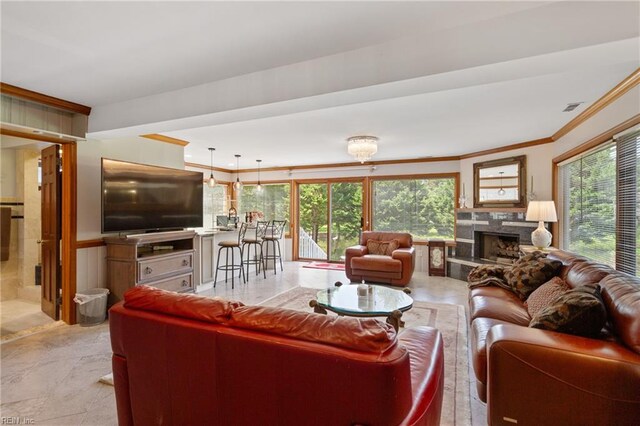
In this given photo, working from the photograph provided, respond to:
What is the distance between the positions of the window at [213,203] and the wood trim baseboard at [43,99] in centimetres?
468

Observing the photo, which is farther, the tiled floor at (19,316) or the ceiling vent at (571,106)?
the tiled floor at (19,316)

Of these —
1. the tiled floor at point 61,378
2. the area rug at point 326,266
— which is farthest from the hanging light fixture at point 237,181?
the tiled floor at point 61,378

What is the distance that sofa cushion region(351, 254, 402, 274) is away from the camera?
5145 millimetres

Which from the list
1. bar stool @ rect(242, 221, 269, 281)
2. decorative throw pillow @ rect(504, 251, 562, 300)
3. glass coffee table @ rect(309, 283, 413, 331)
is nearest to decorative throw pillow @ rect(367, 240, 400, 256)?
bar stool @ rect(242, 221, 269, 281)

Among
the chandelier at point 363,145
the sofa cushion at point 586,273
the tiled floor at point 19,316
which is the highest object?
the chandelier at point 363,145

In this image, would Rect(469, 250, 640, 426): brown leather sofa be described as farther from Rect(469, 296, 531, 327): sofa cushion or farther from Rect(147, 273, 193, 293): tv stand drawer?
Rect(147, 273, 193, 293): tv stand drawer

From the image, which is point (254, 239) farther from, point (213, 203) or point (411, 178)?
point (411, 178)

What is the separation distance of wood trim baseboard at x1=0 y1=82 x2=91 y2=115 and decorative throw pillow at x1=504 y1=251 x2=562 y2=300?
4.95m

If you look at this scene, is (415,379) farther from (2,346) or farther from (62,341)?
(2,346)

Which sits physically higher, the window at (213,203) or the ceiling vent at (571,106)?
the ceiling vent at (571,106)

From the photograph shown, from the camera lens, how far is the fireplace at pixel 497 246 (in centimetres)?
537

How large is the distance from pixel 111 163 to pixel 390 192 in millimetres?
5379

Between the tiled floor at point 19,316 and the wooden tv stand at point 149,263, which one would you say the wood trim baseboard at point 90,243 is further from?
the tiled floor at point 19,316

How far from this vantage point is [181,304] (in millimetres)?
1390
